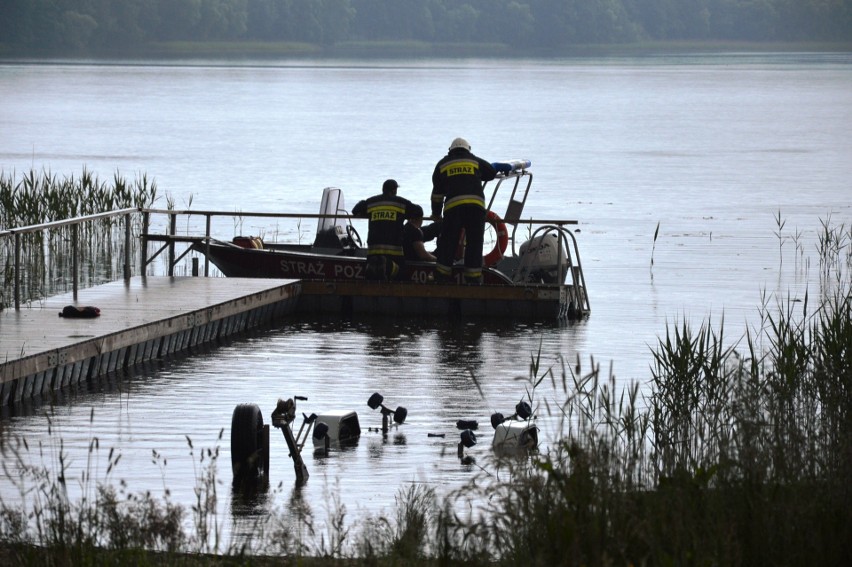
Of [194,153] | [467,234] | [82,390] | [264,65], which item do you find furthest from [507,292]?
[264,65]

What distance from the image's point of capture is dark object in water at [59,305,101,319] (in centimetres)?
1374

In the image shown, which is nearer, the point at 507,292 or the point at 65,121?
the point at 507,292

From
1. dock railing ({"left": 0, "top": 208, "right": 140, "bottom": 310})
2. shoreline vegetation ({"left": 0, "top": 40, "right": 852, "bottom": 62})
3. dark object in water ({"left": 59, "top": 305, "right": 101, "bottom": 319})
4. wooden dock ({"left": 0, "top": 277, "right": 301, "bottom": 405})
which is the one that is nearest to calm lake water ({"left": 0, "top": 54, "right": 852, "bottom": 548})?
wooden dock ({"left": 0, "top": 277, "right": 301, "bottom": 405})

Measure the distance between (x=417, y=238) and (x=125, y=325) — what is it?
4.57 meters

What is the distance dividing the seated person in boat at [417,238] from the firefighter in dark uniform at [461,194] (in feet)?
1.00

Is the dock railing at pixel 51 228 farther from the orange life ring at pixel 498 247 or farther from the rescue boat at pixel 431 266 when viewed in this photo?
the orange life ring at pixel 498 247

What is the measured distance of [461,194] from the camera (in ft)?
52.7

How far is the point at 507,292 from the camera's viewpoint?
664 inches

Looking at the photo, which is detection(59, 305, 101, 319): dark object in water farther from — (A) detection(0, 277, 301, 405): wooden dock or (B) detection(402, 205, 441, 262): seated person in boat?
(B) detection(402, 205, 441, 262): seated person in boat

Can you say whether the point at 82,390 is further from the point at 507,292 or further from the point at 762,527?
the point at 762,527

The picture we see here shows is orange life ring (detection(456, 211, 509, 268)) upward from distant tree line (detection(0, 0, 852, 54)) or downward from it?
downward

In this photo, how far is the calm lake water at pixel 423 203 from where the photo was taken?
10.5 meters

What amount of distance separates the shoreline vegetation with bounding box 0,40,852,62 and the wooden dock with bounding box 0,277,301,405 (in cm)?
13577

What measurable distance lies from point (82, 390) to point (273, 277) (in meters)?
6.00
